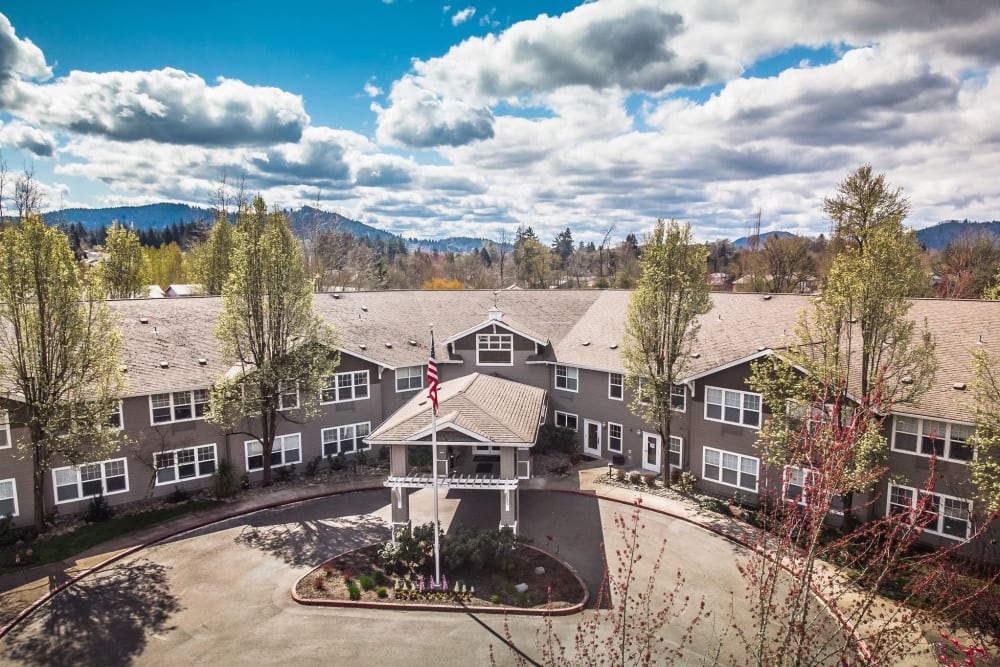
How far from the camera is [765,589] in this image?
7.38 m

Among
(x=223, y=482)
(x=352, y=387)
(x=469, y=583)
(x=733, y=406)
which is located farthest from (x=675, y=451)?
(x=223, y=482)

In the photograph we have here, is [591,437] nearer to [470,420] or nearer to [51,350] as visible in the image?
[470,420]

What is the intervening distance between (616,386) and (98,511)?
23658 mm

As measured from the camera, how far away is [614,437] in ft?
103

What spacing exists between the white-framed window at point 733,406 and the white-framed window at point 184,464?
22501 mm

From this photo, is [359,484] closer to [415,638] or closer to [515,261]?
[415,638]

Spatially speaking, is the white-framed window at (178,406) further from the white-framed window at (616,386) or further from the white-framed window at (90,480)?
the white-framed window at (616,386)

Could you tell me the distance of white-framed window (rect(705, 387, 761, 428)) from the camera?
25109 millimetres

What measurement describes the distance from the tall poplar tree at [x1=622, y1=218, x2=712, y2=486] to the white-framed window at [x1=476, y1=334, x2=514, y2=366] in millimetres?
8599

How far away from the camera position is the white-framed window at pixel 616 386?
30.9 meters

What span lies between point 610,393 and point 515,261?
290ft

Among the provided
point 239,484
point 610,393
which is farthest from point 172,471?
point 610,393

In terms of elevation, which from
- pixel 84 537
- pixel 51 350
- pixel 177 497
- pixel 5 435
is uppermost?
pixel 51 350

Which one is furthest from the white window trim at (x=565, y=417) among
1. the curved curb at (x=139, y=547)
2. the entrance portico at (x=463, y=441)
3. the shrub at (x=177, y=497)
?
the shrub at (x=177, y=497)
